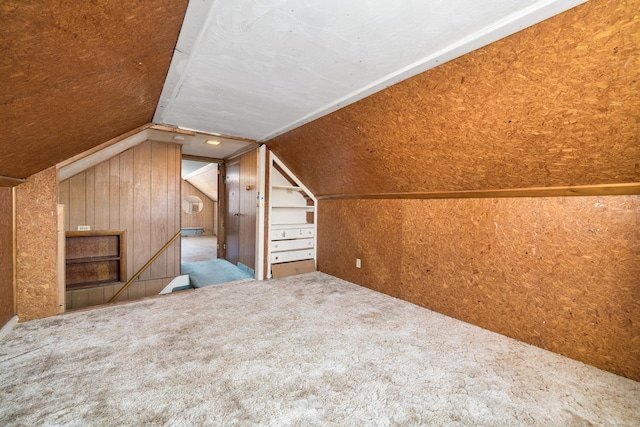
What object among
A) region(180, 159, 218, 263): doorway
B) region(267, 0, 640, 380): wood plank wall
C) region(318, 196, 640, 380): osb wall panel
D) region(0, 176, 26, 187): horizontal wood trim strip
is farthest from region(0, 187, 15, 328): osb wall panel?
region(180, 159, 218, 263): doorway

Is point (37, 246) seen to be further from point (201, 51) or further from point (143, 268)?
point (201, 51)

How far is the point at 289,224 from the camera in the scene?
13.6ft

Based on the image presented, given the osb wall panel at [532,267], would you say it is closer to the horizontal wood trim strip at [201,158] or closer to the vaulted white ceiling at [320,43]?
the vaulted white ceiling at [320,43]

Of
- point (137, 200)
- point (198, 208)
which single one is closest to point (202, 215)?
point (198, 208)

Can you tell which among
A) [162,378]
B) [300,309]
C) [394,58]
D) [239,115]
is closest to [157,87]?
[239,115]

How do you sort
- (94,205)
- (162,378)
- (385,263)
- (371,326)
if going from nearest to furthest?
(162,378) → (371,326) → (385,263) → (94,205)

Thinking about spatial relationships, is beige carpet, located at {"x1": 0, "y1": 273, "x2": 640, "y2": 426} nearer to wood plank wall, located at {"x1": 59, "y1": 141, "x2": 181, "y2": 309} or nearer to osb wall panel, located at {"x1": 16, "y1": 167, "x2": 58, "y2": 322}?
osb wall panel, located at {"x1": 16, "y1": 167, "x2": 58, "y2": 322}

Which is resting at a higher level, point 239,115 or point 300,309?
point 239,115

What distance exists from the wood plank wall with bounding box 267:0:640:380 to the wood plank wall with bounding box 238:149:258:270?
1.55 meters

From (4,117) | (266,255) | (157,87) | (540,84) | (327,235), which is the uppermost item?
(157,87)

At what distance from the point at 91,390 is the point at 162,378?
350 mm

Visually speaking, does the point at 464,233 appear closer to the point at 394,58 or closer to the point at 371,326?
the point at 371,326

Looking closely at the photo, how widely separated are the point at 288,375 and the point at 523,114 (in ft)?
7.04

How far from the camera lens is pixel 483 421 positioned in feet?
4.30
